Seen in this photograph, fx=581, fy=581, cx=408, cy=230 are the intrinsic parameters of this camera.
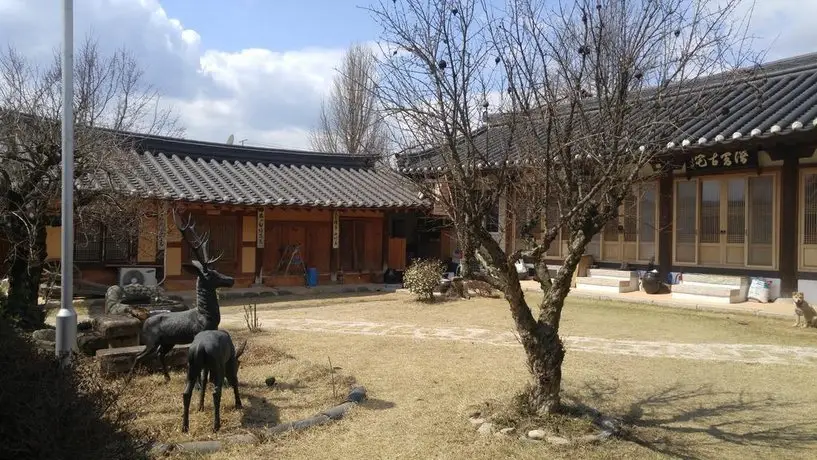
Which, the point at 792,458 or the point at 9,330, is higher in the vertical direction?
the point at 9,330

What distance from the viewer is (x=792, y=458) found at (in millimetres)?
4242

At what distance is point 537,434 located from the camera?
4.56m

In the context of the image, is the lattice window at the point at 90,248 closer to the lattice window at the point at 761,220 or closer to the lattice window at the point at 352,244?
the lattice window at the point at 352,244

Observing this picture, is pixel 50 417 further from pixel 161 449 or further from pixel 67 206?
pixel 67 206

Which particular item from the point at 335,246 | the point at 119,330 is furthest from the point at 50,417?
the point at 335,246

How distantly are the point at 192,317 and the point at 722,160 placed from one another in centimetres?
1074

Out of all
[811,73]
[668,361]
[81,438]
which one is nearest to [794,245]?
[811,73]

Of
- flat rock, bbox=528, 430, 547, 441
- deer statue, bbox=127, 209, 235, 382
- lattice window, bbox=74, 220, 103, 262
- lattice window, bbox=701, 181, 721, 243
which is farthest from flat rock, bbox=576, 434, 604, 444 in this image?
lattice window, bbox=74, 220, 103, 262

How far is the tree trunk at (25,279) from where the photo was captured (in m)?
7.64

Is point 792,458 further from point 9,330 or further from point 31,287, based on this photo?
point 31,287

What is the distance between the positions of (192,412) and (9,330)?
83.8 inches

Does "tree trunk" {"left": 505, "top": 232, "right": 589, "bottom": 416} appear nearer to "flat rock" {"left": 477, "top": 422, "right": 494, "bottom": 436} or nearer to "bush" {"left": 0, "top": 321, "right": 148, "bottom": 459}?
"flat rock" {"left": 477, "top": 422, "right": 494, "bottom": 436}

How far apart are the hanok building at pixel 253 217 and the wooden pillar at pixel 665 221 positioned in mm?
5868

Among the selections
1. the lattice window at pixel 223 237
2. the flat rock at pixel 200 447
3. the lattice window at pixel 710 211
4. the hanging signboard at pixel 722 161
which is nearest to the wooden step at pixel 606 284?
the lattice window at pixel 710 211
